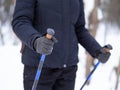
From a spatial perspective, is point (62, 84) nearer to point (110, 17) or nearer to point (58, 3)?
point (58, 3)

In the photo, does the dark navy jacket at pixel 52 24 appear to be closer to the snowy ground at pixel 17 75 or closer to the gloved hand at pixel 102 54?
the gloved hand at pixel 102 54

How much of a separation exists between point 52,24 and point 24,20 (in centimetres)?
20

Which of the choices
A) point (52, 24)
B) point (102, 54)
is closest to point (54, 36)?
point (52, 24)

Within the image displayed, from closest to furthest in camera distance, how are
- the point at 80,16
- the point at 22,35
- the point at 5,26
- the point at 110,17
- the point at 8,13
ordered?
the point at 22,35 < the point at 80,16 < the point at 8,13 < the point at 5,26 < the point at 110,17

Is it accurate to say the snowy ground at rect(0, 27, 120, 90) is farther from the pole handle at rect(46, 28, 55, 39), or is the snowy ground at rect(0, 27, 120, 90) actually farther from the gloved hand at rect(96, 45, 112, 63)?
the pole handle at rect(46, 28, 55, 39)

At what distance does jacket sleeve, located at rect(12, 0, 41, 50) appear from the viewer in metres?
2.50

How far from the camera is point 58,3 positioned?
8.83ft

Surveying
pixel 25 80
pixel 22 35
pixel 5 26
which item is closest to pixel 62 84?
pixel 25 80

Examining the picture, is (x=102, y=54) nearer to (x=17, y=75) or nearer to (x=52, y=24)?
(x=52, y=24)

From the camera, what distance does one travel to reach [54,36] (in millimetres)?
2672

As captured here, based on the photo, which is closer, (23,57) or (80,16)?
(23,57)

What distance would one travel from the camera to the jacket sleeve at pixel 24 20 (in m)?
2.50

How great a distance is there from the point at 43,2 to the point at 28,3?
0.10 meters

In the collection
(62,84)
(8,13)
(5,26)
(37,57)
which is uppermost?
(37,57)
